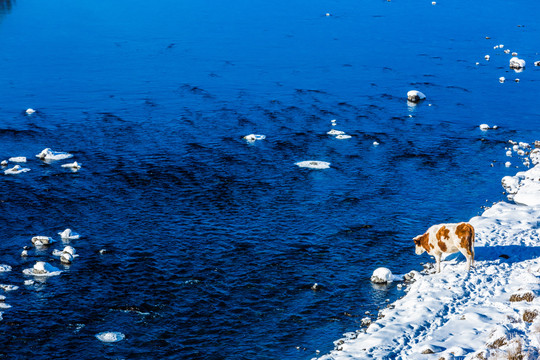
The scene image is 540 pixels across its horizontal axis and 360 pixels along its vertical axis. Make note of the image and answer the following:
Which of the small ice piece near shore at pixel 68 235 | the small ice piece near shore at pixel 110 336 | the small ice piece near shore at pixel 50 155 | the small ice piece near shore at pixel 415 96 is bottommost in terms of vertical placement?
the small ice piece near shore at pixel 110 336

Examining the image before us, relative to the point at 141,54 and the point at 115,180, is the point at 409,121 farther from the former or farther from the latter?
the point at 141,54

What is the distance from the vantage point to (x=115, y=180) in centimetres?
3488

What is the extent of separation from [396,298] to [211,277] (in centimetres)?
697

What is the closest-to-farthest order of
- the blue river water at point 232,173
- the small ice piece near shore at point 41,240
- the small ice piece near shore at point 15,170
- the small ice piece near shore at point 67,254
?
1. the blue river water at point 232,173
2. the small ice piece near shore at point 67,254
3. the small ice piece near shore at point 41,240
4. the small ice piece near shore at point 15,170

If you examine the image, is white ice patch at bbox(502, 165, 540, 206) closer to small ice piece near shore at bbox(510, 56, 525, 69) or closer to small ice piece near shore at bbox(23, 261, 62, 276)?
small ice piece near shore at bbox(23, 261, 62, 276)

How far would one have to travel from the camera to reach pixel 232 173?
3638 cm

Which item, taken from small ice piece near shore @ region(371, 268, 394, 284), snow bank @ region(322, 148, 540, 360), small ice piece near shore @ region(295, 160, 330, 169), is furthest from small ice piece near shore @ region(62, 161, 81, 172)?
snow bank @ region(322, 148, 540, 360)

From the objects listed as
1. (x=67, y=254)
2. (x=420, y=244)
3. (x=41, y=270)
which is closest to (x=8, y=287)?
(x=41, y=270)

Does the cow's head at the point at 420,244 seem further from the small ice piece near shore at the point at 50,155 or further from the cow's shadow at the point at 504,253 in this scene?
the small ice piece near shore at the point at 50,155

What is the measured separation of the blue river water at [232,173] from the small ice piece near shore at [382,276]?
0.39 m

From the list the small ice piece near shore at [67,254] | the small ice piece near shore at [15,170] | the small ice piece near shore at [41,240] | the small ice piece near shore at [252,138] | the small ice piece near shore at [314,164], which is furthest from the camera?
the small ice piece near shore at [252,138]

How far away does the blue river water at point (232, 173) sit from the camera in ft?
76.9

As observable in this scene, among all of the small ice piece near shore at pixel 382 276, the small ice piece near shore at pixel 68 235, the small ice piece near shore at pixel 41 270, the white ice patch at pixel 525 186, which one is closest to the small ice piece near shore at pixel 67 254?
the small ice piece near shore at pixel 41 270

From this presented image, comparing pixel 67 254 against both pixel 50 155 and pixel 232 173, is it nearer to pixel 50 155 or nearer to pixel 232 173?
pixel 232 173
